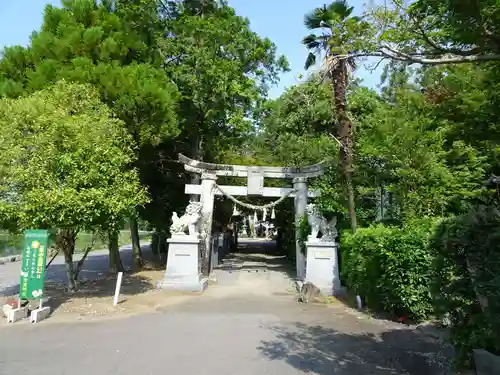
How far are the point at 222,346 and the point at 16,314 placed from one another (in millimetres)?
4712

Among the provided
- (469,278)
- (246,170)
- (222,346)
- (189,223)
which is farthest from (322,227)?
(469,278)

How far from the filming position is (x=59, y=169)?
11.1m

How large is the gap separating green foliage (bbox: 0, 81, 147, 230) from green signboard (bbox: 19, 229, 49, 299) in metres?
0.63

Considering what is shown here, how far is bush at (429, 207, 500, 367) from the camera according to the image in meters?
4.28

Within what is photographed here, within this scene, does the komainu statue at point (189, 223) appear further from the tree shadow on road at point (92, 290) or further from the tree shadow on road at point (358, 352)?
the tree shadow on road at point (358, 352)

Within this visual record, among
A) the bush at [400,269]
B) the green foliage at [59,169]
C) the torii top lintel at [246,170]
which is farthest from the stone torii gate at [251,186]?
the bush at [400,269]

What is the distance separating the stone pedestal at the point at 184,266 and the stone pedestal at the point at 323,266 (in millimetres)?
3595

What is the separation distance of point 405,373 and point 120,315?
263 inches

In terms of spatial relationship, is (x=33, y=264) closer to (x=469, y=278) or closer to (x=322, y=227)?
(x=469, y=278)

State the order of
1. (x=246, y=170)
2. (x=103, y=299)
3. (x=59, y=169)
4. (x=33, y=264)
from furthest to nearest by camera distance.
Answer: (x=246, y=170) < (x=103, y=299) < (x=59, y=169) < (x=33, y=264)

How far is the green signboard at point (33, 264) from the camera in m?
9.64

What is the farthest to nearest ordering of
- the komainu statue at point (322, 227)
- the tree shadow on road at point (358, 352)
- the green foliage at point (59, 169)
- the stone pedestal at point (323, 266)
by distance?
the komainu statue at point (322, 227) < the stone pedestal at point (323, 266) < the green foliage at point (59, 169) < the tree shadow on road at point (358, 352)

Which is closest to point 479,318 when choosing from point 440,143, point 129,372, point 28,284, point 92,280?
point 129,372

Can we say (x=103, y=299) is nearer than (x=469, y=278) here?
No
